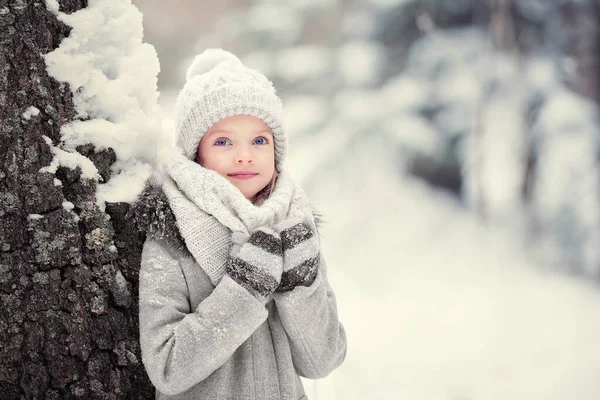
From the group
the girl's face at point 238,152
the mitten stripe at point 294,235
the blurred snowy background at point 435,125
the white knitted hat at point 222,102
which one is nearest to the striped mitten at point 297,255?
the mitten stripe at point 294,235

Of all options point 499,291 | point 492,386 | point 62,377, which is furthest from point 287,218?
point 499,291

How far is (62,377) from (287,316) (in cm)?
59

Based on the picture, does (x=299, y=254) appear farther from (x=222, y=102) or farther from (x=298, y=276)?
(x=222, y=102)

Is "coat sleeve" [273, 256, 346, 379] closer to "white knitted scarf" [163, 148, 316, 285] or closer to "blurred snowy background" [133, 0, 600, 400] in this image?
"white knitted scarf" [163, 148, 316, 285]

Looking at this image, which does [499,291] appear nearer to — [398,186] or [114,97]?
[398,186]

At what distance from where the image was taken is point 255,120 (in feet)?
5.00

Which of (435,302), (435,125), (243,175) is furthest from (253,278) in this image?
(435,125)

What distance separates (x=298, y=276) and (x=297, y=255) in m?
0.05

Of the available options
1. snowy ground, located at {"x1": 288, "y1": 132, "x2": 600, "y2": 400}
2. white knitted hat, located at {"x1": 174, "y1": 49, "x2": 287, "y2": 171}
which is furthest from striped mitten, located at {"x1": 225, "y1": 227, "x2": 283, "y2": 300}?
snowy ground, located at {"x1": 288, "y1": 132, "x2": 600, "y2": 400}

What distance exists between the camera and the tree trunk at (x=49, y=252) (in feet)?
4.67

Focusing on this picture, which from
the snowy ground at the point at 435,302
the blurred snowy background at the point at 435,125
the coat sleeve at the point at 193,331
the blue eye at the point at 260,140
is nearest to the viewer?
the coat sleeve at the point at 193,331

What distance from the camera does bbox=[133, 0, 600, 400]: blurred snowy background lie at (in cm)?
688

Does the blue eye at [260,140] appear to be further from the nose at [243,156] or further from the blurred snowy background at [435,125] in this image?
the blurred snowy background at [435,125]

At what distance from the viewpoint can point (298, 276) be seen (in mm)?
1386
